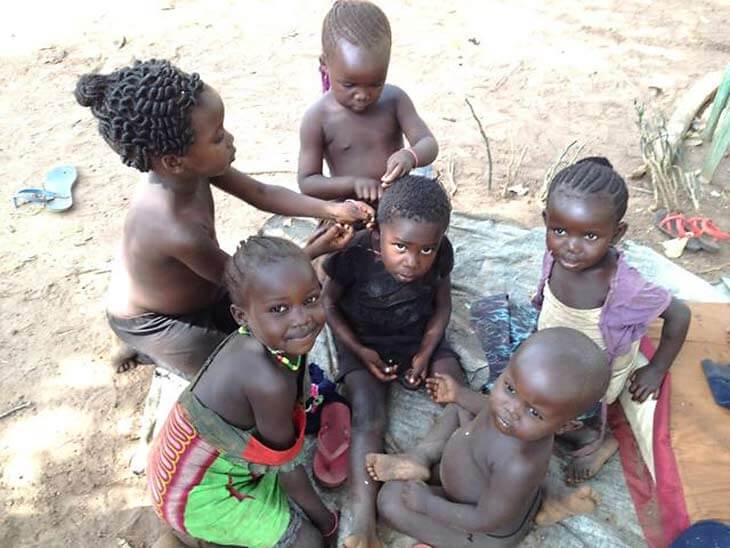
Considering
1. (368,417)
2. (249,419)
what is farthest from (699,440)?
(249,419)

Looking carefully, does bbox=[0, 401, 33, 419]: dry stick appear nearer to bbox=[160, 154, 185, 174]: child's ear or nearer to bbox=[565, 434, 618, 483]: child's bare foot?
bbox=[160, 154, 185, 174]: child's ear

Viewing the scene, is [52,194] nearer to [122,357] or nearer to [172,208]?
[122,357]

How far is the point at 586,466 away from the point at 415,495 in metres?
0.67

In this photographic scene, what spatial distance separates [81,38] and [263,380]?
480cm

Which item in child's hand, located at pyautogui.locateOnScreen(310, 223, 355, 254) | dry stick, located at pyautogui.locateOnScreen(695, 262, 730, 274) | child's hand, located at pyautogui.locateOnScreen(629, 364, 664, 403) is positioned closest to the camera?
child's hand, located at pyautogui.locateOnScreen(629, 364, 664, 403)

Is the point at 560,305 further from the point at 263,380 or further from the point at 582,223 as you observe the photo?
the point at 263,380

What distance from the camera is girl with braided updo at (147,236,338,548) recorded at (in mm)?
1797

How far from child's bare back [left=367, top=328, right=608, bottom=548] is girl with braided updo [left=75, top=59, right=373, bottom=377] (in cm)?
84

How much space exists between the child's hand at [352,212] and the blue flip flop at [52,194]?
2098mm

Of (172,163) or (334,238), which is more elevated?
(172,163)

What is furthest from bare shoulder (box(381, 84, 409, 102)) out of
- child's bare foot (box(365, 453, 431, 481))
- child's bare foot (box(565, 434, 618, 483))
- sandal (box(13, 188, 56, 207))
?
sandal (box(13, 188, 56, 207))

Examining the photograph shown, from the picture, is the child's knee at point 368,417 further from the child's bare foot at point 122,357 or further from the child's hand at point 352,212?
the child's bare foot at point 122,357

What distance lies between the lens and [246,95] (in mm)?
4918

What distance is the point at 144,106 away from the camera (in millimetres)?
1927
